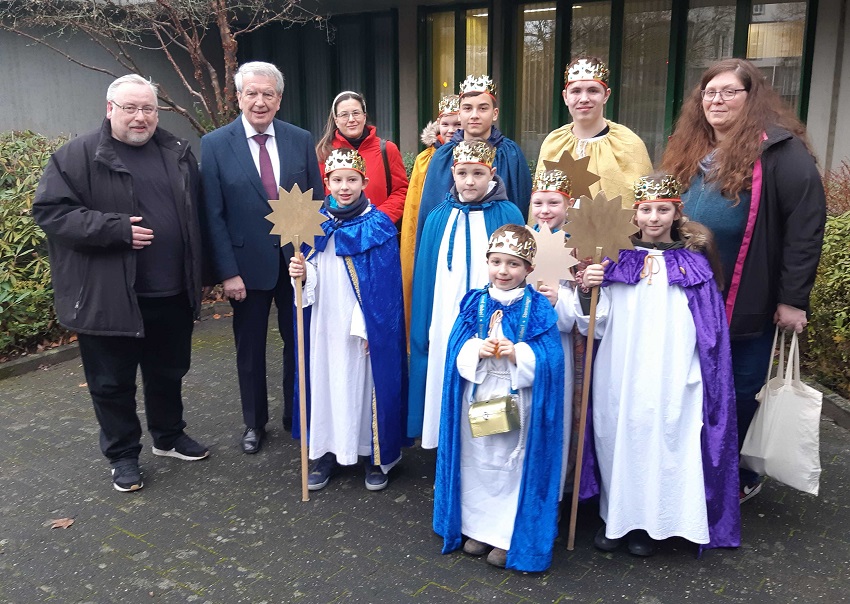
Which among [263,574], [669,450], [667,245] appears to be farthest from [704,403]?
[263,574]

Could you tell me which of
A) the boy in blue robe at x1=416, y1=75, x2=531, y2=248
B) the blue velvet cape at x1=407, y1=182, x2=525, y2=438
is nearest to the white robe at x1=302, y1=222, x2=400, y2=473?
the blue velvet cape at x1=407, y1=182, x2=525, y2=438

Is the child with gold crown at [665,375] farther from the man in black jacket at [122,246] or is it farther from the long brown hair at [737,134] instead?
the man in black jacket at [122,246]

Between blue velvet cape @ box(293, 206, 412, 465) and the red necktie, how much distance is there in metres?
0.53

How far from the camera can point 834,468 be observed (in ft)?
14.2

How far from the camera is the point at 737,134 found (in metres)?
3.55

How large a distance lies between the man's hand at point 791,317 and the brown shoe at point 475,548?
1815mm

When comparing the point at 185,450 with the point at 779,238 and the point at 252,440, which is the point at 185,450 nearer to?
the point at 252,440

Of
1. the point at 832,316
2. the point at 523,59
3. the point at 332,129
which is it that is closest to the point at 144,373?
the point at 332,129

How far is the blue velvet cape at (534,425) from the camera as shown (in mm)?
3207

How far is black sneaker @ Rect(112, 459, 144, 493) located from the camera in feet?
13.6

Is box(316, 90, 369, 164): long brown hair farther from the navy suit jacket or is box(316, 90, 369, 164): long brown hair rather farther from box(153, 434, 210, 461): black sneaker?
box(153, 434, 210, 461): black sneaker

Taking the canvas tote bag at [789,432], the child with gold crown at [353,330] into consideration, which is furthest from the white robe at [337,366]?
the canvas tote bag at [789,432]

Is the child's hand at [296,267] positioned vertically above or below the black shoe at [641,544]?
above

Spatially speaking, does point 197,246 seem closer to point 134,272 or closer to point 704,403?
point 134,272
